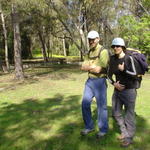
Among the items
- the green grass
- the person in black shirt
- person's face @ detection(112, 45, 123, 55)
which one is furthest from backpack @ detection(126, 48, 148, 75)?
the green grass

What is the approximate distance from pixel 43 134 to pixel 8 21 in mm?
23286

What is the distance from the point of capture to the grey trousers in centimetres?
410

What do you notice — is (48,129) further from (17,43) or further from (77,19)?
(77,19)

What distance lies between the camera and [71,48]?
52500 millimetres

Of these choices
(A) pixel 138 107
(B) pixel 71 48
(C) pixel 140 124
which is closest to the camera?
(C) pixel 140 124

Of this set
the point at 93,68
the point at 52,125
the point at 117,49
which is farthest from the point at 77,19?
the point at 117,49

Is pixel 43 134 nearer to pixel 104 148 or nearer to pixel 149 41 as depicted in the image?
pixel 104 148

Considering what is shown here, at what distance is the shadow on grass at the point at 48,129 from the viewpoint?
449cm

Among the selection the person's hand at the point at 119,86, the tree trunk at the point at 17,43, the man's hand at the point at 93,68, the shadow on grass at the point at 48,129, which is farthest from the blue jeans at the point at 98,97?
the tree trunk at the point at 17,43

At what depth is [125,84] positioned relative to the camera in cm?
410

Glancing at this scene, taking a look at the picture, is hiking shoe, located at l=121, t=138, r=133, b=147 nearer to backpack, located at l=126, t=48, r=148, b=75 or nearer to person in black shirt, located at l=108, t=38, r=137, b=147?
person in black shirt, located at l=108, t=38, r=137, b=147

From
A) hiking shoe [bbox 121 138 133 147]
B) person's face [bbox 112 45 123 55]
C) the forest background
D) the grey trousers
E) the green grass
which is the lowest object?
the green grass

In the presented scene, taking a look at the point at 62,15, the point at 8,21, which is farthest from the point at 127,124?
the point at 8,21

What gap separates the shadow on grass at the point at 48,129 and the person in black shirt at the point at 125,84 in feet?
1.16
